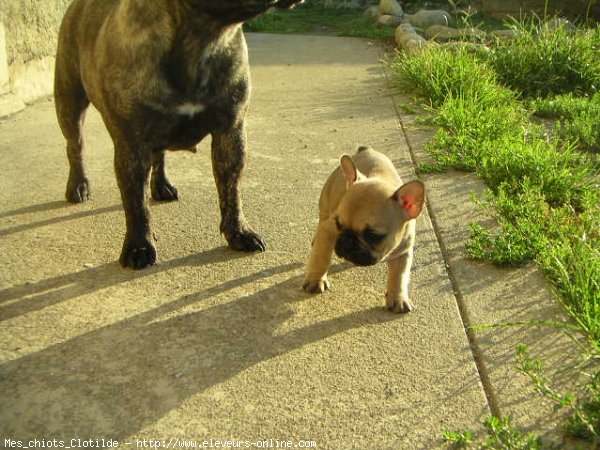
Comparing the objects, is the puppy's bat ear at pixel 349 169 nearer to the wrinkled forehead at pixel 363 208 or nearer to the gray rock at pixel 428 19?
the wrinkled forehead at pixel 363 208

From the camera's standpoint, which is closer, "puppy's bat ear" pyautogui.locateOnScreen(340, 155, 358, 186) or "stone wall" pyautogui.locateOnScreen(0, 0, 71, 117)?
→ "puppy's bat ear" pyautogui.locateOnScreen(340, 155, 358, 186)

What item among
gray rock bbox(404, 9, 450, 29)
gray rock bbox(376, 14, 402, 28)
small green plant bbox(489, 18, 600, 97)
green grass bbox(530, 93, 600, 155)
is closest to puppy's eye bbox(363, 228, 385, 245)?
green grass bbox(530, 93, 600, 155)

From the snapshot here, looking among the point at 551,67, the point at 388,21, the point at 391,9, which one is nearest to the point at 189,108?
the point at 551,67

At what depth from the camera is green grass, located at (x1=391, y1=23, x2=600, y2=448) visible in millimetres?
3135

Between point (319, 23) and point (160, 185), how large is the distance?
806 centimetres

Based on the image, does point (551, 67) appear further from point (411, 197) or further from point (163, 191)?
point (411, 197)

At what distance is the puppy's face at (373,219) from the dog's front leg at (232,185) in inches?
30.1

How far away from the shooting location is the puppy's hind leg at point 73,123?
4.46 meters

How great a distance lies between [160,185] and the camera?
14.7ft

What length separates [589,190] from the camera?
14.5 feet

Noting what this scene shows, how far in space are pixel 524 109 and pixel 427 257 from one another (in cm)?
309

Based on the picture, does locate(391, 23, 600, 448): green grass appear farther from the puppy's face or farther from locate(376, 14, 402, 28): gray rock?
locate(376, 14, 402, 28): gray rock

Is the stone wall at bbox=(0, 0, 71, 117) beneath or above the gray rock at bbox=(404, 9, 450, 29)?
above

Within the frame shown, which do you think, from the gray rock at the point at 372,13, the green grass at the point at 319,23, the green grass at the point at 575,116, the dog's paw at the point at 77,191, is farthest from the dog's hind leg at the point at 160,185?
the gray rock at the point at 372,13
